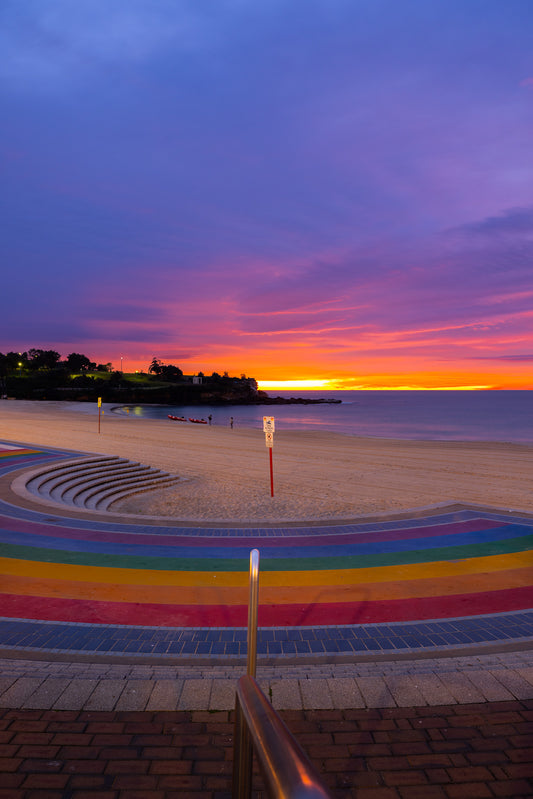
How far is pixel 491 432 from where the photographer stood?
67.0 meters

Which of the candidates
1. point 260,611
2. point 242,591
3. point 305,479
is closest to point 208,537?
point 242,591

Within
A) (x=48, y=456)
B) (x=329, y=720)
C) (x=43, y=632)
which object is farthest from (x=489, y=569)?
(x=48, y=456)

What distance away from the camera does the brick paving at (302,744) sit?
378 centimetres

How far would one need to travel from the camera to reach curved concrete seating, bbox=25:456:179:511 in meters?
15.4

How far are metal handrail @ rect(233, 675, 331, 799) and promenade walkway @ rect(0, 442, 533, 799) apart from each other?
2862 mm

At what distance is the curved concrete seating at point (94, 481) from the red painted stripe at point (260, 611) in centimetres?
768

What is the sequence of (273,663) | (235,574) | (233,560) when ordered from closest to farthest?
(273,663) < (235,574) < (233,560)

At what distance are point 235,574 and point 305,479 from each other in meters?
11.7

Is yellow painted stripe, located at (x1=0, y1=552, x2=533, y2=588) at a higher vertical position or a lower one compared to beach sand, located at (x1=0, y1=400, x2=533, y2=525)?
higher

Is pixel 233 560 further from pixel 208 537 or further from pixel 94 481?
pixel 94 481

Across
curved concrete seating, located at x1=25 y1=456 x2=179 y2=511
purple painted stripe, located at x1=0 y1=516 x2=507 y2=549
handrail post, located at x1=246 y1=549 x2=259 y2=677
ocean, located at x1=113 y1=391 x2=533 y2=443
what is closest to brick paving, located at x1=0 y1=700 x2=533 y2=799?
handrail post, located at x1=246 y1=549 x2=259 y2=677

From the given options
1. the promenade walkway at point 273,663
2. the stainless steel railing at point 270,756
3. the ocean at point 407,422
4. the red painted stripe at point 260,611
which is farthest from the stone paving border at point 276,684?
the ocean at point 407,422

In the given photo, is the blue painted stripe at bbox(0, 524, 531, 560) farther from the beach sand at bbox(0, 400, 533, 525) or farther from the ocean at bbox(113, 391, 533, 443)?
the ocean at bbox(113, 391, 533, 443)

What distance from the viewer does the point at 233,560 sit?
351 inches
